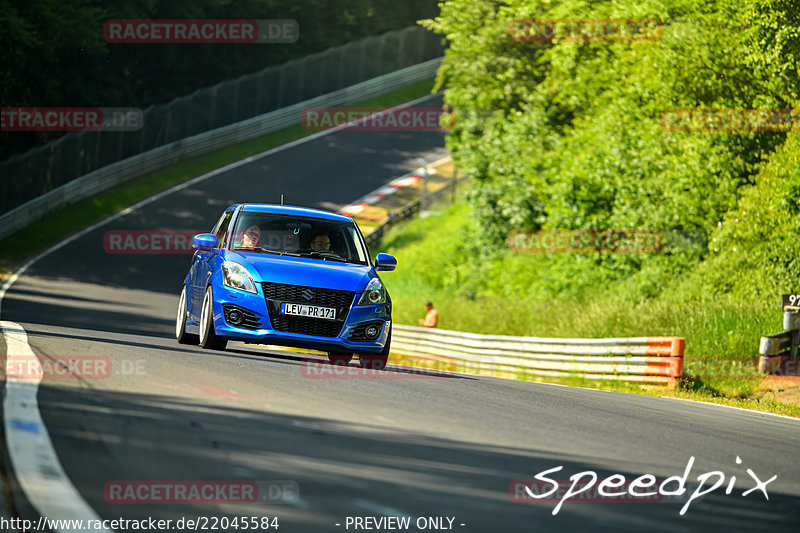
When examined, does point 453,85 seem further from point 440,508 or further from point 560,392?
point 440,508

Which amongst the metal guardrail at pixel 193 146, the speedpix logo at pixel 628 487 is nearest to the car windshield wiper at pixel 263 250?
the speedpix logo at pixel 628 487

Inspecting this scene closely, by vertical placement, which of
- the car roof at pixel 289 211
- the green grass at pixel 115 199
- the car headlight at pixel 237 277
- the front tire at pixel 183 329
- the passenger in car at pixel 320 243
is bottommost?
the green grass at pixel 115 199

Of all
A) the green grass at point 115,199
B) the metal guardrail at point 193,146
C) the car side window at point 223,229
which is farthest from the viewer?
the metal guardrail at point 193,146

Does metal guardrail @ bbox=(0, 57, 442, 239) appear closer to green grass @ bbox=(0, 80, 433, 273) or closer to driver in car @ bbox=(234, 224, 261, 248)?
green grass @ bbox=(0, 80, 433, 273)

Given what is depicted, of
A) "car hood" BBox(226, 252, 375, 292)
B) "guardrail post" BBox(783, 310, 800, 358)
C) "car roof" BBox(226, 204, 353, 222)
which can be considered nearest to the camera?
"car hood" BBox(226, 252, 375, 292)

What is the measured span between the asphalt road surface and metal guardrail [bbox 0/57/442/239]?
2582 centimetres

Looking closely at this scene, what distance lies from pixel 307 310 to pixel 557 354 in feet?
28.2

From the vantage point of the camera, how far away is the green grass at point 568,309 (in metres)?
17.9

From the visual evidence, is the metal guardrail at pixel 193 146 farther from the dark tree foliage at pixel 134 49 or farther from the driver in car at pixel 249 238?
the driver in car at pixel 249 238

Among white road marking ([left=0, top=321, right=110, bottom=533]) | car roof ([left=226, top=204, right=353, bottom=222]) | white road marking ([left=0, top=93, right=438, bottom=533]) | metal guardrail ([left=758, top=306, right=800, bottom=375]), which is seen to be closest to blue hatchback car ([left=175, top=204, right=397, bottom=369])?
car roof ([left=226, top=204, right=353, bottom=222])

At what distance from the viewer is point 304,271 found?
12.0 m

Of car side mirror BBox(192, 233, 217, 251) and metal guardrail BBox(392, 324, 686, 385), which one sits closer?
car side mirror BBox(192, 233, 217, 251)

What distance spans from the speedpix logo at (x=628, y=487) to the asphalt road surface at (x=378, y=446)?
0.13 ft

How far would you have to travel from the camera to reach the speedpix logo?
19.4 feet
